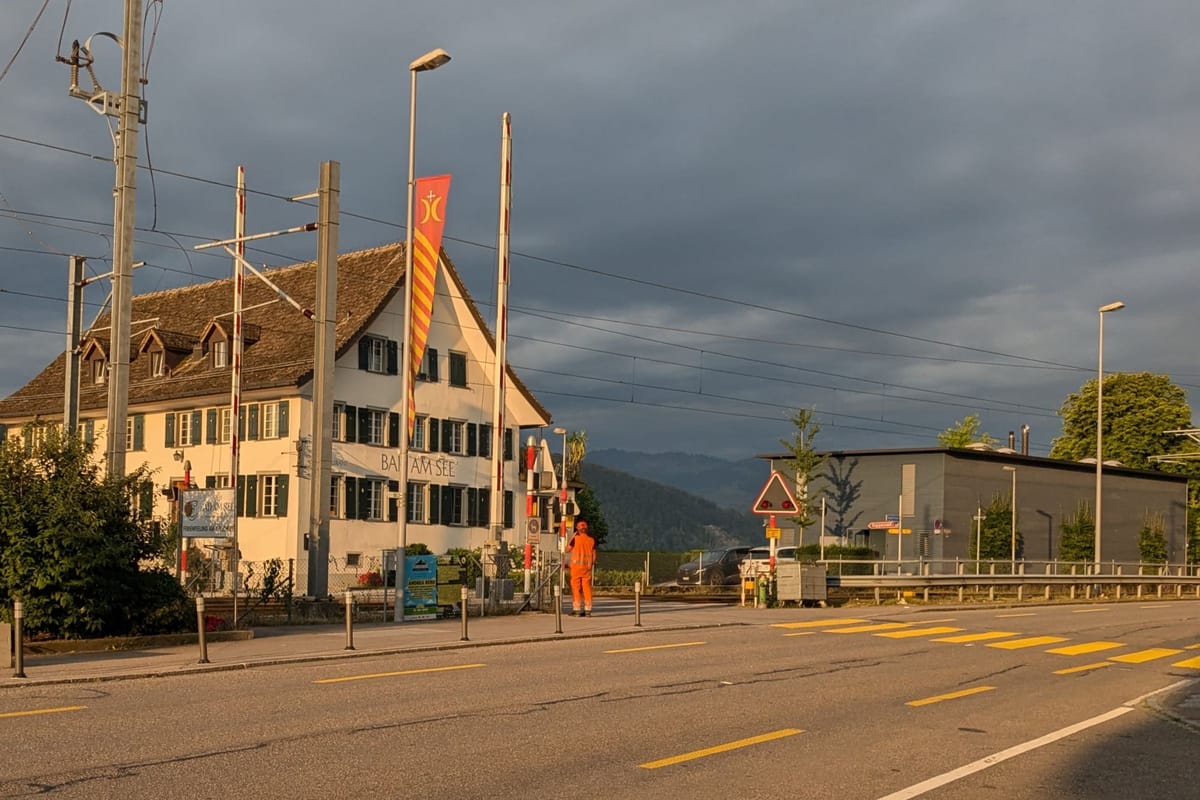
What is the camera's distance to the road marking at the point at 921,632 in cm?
2377

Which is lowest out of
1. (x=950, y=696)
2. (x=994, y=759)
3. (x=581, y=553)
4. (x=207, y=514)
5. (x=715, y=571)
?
(x=715, y=571)

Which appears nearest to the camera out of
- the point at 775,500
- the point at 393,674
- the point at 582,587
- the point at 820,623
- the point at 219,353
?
the point at 393,674

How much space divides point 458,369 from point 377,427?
4.84 meters

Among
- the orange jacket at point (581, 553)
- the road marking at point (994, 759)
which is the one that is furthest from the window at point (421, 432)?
the road marking at point (994, 759)

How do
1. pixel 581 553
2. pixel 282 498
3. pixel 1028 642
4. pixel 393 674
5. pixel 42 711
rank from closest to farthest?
pixel 42 711 < pixel 393 674 < pixel 1028 642 < pixel 581 553 < pixel 282 498

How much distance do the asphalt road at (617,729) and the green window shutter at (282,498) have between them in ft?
94.0

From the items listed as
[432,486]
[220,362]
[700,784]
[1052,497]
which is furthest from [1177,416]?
[700,784]

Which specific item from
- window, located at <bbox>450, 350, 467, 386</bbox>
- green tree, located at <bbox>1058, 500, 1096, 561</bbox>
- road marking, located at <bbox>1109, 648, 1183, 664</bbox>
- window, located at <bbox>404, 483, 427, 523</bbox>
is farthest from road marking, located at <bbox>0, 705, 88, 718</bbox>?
green tree, located at <bbox>1058, 500, 1096, 561</bbox>

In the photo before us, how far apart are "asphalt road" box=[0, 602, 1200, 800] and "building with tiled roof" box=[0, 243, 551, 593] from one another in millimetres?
29164

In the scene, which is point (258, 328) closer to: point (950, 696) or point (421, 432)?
point (421, 432)

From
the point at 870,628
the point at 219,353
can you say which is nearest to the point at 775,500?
the point at 870,628

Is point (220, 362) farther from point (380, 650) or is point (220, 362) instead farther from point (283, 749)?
point (283, 749)

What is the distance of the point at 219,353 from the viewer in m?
50.9

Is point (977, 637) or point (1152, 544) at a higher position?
point (977, 637)
